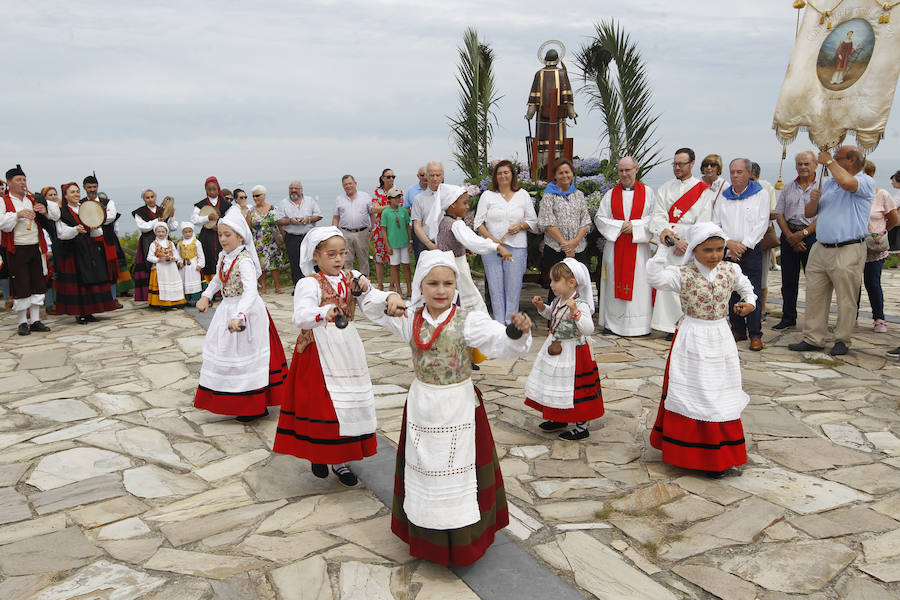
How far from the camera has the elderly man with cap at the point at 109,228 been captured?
1070cm

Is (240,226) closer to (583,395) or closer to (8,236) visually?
(583,395)

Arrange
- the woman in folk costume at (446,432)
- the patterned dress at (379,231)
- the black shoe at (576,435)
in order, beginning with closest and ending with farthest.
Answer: the woman in folk costume at (446,432)
the black shoe at (576,435)
the patterned dress at (379,231)

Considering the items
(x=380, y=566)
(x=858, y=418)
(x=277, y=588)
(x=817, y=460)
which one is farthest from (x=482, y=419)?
(x=858, y=418)

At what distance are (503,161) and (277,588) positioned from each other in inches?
217

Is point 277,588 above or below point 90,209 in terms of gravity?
below

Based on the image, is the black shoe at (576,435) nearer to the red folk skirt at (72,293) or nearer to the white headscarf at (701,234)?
A: the white headscarf at (701,234)

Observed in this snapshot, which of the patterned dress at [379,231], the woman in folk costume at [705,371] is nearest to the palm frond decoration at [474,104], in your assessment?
the patterned dress at [379,231]

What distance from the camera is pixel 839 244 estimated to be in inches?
281

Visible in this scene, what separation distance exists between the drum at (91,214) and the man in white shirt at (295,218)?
2604 millimetres

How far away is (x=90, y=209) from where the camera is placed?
9.90 meters

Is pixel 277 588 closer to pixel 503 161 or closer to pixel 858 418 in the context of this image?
pixel 858 418

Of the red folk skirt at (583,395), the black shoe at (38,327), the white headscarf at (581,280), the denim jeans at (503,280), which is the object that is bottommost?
the black shoe at (38,327)

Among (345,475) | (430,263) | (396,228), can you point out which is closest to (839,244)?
(430,263)

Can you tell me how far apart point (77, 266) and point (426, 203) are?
5255mm
